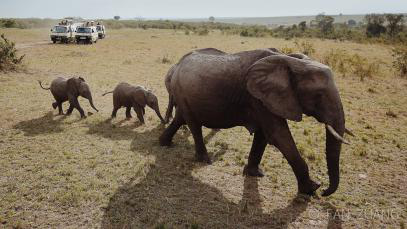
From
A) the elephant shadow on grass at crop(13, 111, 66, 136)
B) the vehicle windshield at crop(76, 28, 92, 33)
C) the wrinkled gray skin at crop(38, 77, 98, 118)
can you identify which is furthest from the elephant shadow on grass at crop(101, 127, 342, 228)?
the vehicle windshield at crop(76, 28, 92, 33)

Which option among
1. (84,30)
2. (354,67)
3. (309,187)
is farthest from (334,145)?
(84,30)

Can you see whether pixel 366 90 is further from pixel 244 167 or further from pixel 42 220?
pixel 42 220

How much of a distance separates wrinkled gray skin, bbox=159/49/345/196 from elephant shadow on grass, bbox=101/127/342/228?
731 mm

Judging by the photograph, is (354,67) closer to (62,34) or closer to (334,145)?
(334,145)

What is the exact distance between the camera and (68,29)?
31.0 metres

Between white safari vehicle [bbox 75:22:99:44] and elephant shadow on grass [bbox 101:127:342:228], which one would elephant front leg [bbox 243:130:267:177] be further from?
white safari vehicle [bbox 75:22:99:44]

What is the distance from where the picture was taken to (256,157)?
6.72 meters

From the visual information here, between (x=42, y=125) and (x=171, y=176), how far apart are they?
4664 millimetres

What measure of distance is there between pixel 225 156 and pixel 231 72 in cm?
233

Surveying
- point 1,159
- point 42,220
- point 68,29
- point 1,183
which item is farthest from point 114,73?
point 68,29

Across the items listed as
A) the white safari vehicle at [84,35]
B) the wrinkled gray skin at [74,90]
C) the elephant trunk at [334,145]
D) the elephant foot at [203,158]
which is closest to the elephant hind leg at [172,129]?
the elephant foot at [203,158]

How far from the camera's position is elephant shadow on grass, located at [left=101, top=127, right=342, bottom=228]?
5.27 meters

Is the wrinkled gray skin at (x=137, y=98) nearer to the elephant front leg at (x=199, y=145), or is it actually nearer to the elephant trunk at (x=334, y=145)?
the elephant front leg at (x=199, y=145)

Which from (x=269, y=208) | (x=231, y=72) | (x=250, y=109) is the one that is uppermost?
(x=231, y=72)
